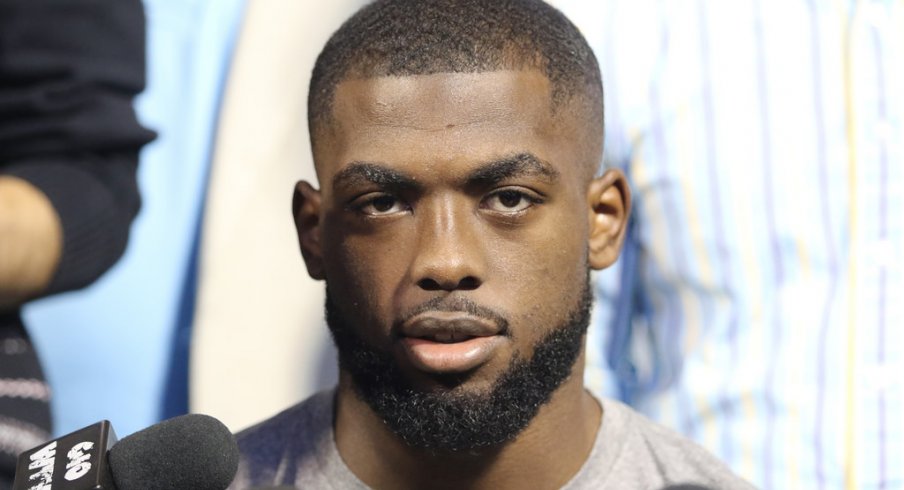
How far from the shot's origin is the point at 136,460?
94 centimetres

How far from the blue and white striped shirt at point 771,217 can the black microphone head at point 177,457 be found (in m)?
0.98

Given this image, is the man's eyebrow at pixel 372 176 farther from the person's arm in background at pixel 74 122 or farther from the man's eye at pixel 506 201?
the person's arm in background at pixel 74 122

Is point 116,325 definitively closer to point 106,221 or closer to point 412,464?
point 106,221

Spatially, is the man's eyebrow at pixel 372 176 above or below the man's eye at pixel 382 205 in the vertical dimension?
above

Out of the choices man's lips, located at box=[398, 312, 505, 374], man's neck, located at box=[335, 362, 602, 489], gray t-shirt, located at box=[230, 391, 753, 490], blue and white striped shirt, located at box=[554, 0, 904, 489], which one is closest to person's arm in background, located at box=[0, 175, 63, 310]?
gray t-shirt, located at box=[230, 391, 753, 490]

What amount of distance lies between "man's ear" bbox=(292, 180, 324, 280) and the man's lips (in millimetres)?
223

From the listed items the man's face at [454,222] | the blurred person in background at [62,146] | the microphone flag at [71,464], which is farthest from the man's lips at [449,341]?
the blurred person in background at [62,146]

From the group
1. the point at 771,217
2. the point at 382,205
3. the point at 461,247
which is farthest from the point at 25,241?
the point at 771,217

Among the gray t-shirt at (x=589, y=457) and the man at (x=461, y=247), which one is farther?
the gray t-shirt at (x=589, y=457)

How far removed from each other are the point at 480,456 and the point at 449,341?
7.0 inches

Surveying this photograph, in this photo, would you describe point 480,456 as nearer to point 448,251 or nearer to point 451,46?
point 448,251

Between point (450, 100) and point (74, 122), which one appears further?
point (74, 122)

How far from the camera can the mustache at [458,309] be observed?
127 centimetres

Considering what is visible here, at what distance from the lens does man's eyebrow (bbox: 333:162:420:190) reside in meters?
1.31
